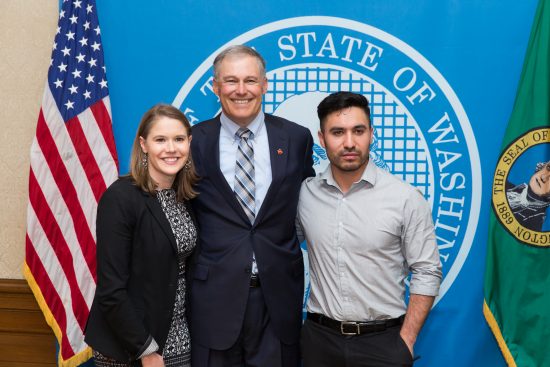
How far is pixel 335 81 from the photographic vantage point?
280 cm

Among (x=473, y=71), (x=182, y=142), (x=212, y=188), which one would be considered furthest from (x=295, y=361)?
(x=473, y=71)

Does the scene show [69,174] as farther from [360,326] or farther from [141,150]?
[360,326]

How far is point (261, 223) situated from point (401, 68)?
1.10 metres

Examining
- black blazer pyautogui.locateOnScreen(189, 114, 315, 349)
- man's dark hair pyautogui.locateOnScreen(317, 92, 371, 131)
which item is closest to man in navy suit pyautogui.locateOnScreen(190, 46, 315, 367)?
black blazer pyautogui.locateOnScreen(189, 114, 315, 349)

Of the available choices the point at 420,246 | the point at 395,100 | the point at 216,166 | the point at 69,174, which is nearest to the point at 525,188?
the point at 395,100

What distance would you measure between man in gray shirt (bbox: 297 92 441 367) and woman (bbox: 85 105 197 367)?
0.52 m

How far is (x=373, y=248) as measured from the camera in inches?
82.6

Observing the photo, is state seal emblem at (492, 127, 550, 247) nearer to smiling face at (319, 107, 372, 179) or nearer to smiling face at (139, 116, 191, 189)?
smiling face at (319, 107, 372, 179)

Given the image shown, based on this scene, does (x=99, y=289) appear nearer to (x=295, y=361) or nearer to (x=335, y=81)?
(x=295, y=361)

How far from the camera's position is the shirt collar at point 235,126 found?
89.0 inches

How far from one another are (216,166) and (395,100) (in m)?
1.02

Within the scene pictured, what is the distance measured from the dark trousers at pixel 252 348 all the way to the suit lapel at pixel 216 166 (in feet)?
1.04

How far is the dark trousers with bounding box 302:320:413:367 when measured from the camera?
2068 millimetres

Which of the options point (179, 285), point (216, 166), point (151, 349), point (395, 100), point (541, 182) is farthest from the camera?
point (395, 100)
